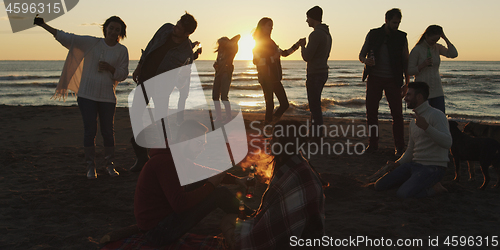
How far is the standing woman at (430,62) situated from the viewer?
17.3 ft

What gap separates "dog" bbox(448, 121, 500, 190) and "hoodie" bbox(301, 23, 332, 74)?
2303mm

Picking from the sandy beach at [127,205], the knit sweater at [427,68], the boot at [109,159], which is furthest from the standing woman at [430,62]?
the boot at [109,159]

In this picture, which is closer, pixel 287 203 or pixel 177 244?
pixel 287 203

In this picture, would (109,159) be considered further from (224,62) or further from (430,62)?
(430,62)

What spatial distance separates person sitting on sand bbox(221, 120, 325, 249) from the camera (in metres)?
2.18

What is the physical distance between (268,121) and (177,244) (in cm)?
569

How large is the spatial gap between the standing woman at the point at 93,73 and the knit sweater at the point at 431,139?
3.68 metres

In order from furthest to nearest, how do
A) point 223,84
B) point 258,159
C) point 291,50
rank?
1. point 223,84
2. point 291,50
3. point 258,159

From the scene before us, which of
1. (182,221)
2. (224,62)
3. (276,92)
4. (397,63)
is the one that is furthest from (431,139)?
(224,62)

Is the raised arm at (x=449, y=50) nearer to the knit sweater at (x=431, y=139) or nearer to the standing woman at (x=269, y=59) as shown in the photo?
the knit sweater at (x=431, y=139)

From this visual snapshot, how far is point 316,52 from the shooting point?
19.8 feet

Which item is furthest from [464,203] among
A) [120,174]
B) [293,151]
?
[120,174]

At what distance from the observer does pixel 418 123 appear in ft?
12.7

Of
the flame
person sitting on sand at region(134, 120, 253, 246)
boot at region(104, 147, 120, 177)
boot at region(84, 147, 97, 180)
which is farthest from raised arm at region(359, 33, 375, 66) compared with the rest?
boot at region(84, 147, 97, 180)
